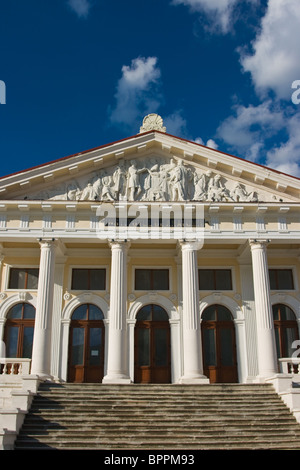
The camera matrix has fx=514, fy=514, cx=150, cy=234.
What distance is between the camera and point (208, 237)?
793 inches

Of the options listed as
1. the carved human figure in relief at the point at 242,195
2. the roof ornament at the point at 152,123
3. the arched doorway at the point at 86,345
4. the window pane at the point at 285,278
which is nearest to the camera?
the carved human figure in relief at the point at 242,195

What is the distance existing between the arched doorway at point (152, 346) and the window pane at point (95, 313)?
1602 millimetres

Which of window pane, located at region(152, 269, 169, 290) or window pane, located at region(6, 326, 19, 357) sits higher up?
window pane, located at region(152, 269, 169, 290)

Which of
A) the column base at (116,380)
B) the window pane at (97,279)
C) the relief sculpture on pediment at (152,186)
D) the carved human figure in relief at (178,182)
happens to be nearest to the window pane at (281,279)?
the relief sculpture on pediment at (152,186)

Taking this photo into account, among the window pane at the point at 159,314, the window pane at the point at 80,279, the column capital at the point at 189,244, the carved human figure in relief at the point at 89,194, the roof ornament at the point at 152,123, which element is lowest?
the window pane at the point at 159,314

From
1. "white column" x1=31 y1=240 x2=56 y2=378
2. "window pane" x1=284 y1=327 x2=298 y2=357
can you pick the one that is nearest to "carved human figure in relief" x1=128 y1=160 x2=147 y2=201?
"white column" x1=31 y1=240 x2=56 y2=378

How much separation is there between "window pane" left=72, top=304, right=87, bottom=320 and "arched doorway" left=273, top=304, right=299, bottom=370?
8.15 m

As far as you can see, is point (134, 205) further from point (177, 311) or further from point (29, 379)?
point (29, 379)

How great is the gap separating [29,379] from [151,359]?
6.35m

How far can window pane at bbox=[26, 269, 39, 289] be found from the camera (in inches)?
870

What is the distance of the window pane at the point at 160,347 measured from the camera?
21359mm

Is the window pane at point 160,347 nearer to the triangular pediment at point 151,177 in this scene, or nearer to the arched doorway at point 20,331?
→ the arched doorway at point 20,331

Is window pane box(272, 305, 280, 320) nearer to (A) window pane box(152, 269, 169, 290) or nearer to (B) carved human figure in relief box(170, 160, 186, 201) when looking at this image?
(A) window pane box(152, 269, 169, 290)
